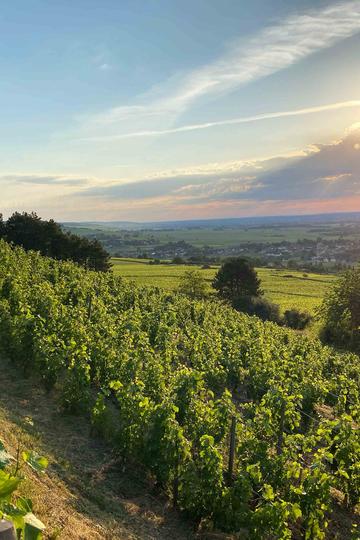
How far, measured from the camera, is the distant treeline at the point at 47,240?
144ft

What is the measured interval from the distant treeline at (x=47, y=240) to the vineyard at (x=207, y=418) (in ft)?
86.8

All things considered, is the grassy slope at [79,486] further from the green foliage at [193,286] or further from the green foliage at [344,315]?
the green foliage at [193,286]

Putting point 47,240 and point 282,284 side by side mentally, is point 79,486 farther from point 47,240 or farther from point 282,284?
point 282,284

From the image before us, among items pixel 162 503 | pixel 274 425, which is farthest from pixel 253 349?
pixel 162 503

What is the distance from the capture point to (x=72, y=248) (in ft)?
154

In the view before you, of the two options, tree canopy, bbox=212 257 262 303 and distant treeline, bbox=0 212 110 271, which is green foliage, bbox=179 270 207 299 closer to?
tree canopy, bbox=212 257 262 303

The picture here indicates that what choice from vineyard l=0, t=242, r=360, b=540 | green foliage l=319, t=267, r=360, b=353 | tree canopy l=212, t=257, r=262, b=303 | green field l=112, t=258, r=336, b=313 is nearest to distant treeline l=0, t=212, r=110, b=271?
green field l=112, t=258, r=336, b=313

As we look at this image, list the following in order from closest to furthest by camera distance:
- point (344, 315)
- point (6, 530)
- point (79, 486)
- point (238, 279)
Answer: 1. point (6, 530)
2. point (79, 486)
3. point (344, 315)
4. point (238, 279)

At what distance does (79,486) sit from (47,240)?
39.3 metres

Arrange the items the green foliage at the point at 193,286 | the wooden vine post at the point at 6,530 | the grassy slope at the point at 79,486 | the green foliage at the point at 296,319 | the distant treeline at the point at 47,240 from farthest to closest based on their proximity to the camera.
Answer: the green foliage at the point at 193,286, the green foliage at the point at 296,319, the distant treeline at the point at 47,240, the grassy slope at the point at 79,486, the wooden vine post at the point at 6,530

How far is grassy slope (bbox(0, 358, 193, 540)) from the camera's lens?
20.2ft

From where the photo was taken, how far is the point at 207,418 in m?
8.63

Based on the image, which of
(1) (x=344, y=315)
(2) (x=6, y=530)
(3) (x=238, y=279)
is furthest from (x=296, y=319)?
(2) (x=6, y=530)

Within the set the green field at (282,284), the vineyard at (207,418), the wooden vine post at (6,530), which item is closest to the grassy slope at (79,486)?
the vineyard at (207,418)
